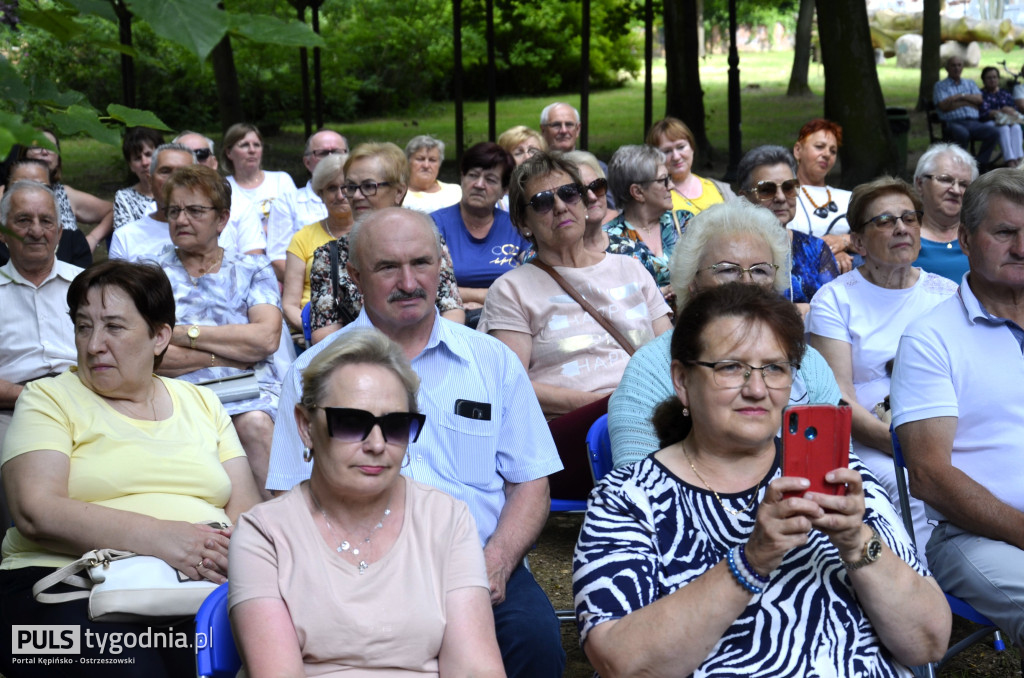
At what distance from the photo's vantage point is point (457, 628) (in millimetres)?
2529

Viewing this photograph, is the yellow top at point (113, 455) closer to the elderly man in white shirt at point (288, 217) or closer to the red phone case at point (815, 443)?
the red phone case at point (815, 443)

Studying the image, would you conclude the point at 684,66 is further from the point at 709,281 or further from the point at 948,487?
the point at 948,487

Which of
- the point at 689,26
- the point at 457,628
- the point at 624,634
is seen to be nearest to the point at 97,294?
the point at 457,628

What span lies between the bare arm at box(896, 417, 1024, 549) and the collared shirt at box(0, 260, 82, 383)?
11.1 ft

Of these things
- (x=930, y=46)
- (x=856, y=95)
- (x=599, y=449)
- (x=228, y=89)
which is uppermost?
(x=930, y=46)

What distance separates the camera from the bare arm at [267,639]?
2332 mm

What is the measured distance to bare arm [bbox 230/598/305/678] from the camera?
2.33 metres

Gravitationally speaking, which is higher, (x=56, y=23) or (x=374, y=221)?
(x=56, y=23)

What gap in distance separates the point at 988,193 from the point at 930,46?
19587mm

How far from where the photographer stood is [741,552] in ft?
7.23

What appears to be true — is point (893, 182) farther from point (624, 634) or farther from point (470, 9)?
point (470, 9)

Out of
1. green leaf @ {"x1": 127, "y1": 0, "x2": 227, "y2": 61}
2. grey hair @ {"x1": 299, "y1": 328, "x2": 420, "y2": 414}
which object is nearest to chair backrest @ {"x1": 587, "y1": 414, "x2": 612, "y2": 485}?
grey hair @ {"x1": 299, "y1": 328, "x2": 420, "y2": 414}

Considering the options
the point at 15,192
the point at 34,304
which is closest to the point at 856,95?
the point at 15,192

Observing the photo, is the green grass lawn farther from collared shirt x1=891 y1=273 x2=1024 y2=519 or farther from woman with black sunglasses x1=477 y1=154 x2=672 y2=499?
collared shirt x1=891 y1=273 x2=1024 y2=519
